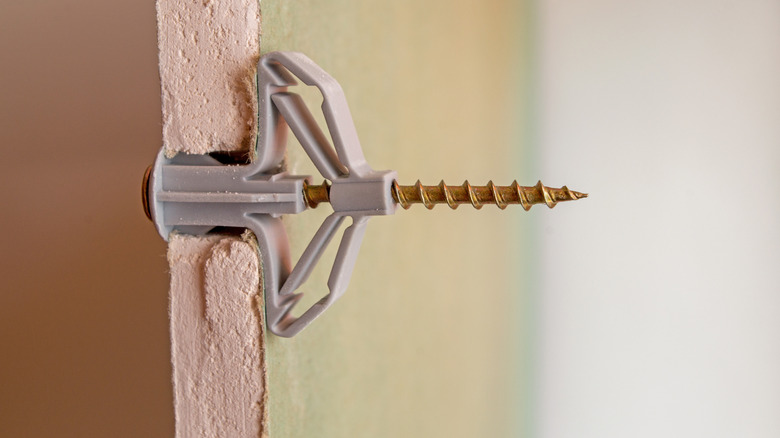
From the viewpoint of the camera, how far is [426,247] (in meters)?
1.14

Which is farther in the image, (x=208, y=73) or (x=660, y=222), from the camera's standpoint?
(x=660, y=222)

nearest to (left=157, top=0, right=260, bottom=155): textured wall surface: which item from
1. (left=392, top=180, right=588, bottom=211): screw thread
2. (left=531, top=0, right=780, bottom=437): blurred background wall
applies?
(left=392, top=180, right=588, bottom=211): screw thread

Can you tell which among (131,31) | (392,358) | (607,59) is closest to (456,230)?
(392,358)

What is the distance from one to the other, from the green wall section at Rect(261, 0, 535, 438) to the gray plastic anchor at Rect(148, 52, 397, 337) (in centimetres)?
9

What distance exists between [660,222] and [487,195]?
503mm

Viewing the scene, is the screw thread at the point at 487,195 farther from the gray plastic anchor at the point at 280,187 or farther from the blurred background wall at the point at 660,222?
the blurred background wall at the point at 660,222

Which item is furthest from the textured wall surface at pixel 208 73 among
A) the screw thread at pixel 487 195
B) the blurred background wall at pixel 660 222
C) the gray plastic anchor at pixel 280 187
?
the blurred background wall at pixel 660 222

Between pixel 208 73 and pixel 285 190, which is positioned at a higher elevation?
pixel 208 73

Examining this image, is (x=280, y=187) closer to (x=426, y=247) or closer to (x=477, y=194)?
(x=477, y=194)

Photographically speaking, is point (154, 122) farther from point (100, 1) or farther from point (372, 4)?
point (372, 4)

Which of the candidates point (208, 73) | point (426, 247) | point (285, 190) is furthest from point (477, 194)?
point (426, 247)

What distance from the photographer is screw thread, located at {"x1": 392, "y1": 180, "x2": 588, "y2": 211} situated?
2.04ft

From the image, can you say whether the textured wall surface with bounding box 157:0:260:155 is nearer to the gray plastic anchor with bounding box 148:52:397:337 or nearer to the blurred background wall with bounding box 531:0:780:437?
the gray plastic anchor with bounding box 148:52:397:337

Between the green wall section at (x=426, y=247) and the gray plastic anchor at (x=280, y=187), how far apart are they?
9cm
